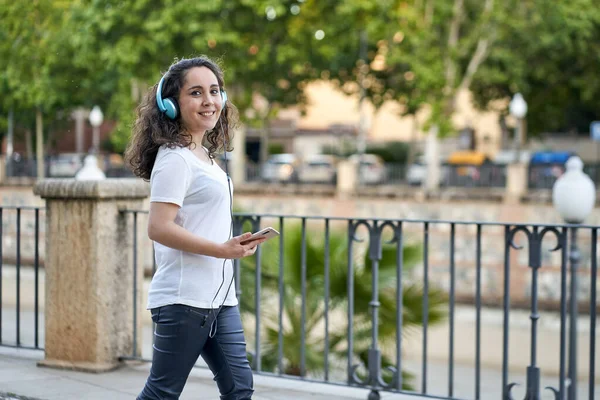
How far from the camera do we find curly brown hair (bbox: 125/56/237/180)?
11.4ft

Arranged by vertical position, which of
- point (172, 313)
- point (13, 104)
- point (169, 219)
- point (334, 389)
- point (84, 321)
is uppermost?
point (13, 104)

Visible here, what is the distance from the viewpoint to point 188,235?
3301mm

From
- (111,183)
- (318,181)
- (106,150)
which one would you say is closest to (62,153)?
(318,181)

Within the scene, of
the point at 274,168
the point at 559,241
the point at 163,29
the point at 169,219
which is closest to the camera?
the point at 169,219

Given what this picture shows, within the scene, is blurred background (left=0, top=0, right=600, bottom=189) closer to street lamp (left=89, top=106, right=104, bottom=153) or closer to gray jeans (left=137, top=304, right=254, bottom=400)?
street lamp (left=89, top=106, right=104, bottom=153)

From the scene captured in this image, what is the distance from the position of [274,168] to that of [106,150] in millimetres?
10122

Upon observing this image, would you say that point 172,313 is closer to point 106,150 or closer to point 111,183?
point 111,183

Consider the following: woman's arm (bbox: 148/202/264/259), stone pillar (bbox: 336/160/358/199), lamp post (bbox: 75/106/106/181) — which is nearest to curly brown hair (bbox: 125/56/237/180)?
woman's arm (bbox: 148/202/264/259)

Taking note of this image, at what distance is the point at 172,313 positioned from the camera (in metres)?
3.39

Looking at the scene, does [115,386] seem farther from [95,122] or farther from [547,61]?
[547,61]

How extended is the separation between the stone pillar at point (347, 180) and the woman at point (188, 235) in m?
30.5

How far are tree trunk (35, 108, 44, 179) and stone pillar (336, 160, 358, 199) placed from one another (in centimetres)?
1129

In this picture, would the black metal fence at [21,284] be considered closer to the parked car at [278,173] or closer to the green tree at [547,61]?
the parked car at [278,173]

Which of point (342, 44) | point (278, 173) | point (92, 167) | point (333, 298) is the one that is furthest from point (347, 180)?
point (333, 298)
